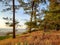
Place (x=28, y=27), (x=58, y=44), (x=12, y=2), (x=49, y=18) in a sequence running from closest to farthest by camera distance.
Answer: (x=58, y=44) < (x=12, y=2) < (x=49, y=18) < (x=28, y=27)

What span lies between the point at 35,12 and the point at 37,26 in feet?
15.1

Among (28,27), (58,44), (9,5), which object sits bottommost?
(28,27)

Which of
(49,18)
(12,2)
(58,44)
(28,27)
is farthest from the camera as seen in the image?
(28,27)

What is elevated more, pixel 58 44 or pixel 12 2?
pixel 12 2

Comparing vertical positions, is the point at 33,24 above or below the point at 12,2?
below

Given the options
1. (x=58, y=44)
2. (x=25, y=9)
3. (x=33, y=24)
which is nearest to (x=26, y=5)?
(x=25, y=9)

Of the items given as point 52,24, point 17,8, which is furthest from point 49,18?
point 17,8

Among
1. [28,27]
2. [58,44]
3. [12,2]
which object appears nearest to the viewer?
[58,44]

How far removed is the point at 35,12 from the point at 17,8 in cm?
999

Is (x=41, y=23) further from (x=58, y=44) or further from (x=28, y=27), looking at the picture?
(x=58, y=44)

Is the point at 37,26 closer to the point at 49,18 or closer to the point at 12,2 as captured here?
the point at 49,18

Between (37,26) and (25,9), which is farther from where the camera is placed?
(25,9)

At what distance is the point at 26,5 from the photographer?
→ 1467 inches

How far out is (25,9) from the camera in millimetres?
37750
